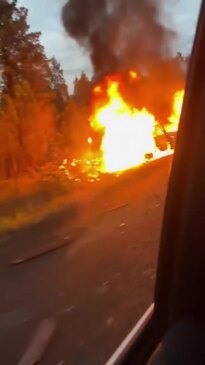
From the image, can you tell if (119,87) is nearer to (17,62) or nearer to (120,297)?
(17,62)

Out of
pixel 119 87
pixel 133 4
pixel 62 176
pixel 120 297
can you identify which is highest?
pixel 133 4

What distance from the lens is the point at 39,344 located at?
4.49 m

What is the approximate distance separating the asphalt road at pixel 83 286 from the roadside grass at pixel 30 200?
102 inches

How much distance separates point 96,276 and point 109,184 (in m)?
A: 16.0

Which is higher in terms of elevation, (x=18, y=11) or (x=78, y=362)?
(x=18, y=11)

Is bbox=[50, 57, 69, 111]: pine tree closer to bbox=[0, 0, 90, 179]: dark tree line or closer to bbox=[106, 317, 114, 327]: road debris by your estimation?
bbox=[0, 0, 90, 179]: dark tree line

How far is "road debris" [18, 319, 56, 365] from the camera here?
4.13 meters

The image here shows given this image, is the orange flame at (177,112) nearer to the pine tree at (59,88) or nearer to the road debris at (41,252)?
the road debris at (41,252)

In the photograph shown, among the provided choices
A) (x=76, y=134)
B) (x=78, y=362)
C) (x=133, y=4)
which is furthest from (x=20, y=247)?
(x=76, y=134)

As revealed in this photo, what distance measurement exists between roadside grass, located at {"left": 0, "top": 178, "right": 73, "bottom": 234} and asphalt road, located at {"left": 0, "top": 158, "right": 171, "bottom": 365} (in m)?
2.58

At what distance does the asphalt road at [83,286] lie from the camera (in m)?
4.85

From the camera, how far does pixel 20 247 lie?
1174 centimetres

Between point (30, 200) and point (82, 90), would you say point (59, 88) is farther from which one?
point (30, 200)

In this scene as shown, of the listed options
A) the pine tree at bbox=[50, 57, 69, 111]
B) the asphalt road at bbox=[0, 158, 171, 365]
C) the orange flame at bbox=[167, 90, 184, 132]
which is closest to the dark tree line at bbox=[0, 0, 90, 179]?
the pine tree at bbox=[50, 57, 69, 111]
